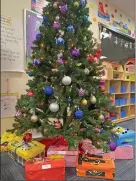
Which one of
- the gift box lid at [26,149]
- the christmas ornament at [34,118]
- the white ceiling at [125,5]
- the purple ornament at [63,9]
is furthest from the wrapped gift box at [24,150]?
the white ceiling at [125,5]

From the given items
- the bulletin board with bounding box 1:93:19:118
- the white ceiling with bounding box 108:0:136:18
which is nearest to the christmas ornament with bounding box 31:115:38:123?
the bulletin board with bounding box 1:93:19:118

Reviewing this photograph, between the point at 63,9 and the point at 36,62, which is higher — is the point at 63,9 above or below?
above

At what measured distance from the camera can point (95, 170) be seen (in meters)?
1.33

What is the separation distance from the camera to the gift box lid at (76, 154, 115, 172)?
1.32 metres

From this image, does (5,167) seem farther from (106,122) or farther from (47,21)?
(47,21)

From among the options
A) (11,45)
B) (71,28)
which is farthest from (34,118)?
(11,45)

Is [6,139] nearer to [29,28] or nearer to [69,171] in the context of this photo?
[69,171]

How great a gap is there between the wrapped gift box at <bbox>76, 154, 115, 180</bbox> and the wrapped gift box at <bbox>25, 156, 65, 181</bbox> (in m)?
0.16

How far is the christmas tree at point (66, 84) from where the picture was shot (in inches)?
57.5

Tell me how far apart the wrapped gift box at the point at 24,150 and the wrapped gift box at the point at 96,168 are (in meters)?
0.39

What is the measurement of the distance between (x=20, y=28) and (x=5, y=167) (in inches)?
63.4

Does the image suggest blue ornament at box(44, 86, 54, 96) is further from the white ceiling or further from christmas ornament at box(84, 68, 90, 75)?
the white ceiling

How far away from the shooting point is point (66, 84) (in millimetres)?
1461

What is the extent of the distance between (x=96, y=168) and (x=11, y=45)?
65.8 inches
